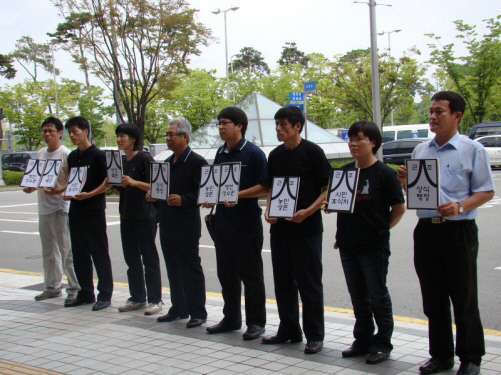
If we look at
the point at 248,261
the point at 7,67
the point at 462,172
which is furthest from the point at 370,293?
the point at 7,67

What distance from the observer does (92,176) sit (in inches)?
278

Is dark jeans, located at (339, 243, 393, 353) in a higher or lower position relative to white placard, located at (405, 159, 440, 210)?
lower

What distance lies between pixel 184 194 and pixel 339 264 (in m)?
3.89

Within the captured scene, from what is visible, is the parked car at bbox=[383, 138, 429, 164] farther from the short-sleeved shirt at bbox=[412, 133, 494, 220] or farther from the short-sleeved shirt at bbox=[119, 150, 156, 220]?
the short-sleeved shirt at bbox=[412, 133, 494, 220]

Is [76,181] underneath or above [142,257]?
above

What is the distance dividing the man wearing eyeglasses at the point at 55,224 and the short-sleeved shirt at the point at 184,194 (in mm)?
1707

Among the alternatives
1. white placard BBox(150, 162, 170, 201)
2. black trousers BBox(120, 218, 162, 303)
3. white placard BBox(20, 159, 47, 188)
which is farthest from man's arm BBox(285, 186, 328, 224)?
white placard BBox(20, 159, 47, 188)

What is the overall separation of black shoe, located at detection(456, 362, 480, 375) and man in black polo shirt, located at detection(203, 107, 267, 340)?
1.82 meters

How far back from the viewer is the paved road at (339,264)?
716 cm

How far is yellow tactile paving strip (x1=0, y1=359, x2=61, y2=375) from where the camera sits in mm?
4863

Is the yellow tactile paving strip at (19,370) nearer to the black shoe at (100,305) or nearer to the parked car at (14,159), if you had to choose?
the black shoe at (100,305)

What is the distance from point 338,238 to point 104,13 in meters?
19.6

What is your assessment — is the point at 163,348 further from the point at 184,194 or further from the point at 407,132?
the point at 407,132

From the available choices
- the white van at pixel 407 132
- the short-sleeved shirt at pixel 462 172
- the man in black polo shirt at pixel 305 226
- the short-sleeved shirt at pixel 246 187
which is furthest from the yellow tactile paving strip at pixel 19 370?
the white van at pixel 407 132
